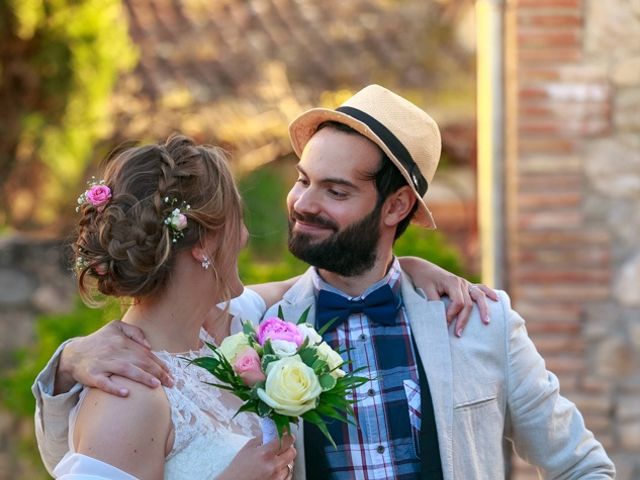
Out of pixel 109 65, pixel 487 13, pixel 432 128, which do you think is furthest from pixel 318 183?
pixel 109 65

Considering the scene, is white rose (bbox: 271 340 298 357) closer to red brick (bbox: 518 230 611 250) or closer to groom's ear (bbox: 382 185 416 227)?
groom's ear (bbox: 382 185 416 227)

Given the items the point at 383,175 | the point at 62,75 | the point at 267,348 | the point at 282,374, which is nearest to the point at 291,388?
the point at 282,374

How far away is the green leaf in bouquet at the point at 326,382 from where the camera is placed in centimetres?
294

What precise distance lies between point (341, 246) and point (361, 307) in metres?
0.19

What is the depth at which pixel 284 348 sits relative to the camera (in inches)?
118

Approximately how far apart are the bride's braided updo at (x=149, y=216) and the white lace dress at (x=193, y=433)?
0.77 feet

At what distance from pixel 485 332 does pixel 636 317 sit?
7.85 ft

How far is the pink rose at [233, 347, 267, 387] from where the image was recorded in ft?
9.67

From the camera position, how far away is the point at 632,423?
227 inches

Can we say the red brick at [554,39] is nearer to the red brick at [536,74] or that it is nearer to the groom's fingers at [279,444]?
the red brick at [536,74]

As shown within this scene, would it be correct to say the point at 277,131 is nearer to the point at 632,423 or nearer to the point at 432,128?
the point at 632,423

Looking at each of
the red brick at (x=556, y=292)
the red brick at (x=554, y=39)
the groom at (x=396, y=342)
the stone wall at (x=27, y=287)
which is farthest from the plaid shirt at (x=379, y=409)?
the stone wall at (x=27, y=287)

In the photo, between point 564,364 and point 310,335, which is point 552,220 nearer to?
point 564,364

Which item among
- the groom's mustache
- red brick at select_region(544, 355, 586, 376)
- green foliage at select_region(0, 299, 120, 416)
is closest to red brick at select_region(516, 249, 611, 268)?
red brick at select_region(544, 355, 586, 376)
